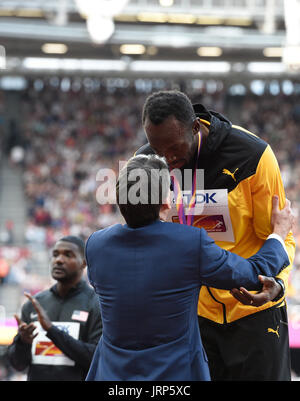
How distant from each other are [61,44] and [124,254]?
61.1 feet

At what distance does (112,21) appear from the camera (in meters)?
19.2

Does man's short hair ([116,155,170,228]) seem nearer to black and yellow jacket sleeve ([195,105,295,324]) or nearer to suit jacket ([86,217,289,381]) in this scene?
suit jacket ([86,217,289,381])

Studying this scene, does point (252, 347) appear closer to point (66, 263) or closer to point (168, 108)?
point (168, 108)

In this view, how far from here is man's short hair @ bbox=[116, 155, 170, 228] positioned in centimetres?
220

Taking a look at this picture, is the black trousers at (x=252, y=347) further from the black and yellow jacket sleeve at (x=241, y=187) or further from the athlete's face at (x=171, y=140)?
the athlete's face at (x=171, y=140)

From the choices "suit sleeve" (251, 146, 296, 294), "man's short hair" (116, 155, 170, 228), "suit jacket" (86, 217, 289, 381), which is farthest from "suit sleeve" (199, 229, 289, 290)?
"suit sleeve" (251, 146, 296, 294)

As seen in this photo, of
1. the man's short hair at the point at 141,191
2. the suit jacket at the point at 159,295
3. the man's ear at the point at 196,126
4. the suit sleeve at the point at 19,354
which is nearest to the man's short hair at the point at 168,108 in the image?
the man's ear at the point at 196,126

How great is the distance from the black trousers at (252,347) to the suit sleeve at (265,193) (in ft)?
0.89

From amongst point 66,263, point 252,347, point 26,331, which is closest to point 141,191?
point 252,347

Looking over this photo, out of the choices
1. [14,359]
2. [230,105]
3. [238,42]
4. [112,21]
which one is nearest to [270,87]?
[230,105]

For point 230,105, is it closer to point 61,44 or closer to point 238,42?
point 238,42

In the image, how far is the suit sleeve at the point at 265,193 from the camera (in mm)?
2637

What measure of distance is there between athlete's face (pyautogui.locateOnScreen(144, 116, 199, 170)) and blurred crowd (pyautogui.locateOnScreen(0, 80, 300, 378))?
1218 centimetres

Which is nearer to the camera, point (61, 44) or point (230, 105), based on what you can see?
point (61, 44)
